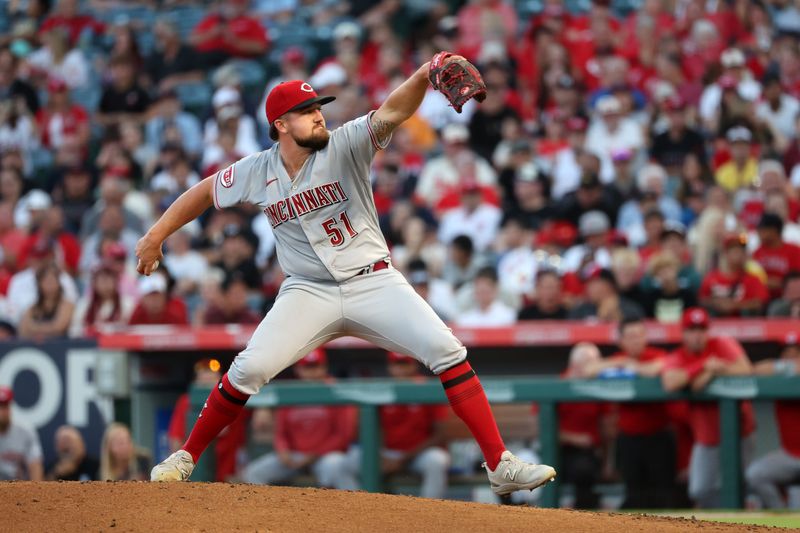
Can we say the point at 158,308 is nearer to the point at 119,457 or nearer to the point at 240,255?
the point at 240,255

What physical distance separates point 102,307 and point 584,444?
4.65 meters

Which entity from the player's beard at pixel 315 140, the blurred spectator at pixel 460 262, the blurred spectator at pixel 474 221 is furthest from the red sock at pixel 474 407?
the blurred spectator at pixel 474 221

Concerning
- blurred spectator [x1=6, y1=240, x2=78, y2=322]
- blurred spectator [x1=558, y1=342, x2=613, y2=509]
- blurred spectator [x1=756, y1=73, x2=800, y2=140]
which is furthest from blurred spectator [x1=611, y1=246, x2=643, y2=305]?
blurred spectator [x1=6, y1=240, x2=78, y2=322]

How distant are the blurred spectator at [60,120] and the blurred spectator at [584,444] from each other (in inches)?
317

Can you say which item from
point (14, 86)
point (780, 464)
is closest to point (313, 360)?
point (780, 464)

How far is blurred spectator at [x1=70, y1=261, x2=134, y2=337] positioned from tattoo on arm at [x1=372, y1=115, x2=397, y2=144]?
Answer: 238 inches

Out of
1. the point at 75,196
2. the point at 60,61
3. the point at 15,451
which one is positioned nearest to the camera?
the point at 15,451

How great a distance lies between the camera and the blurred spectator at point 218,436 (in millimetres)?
9188

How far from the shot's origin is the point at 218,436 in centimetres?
892

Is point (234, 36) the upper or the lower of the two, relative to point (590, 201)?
upper

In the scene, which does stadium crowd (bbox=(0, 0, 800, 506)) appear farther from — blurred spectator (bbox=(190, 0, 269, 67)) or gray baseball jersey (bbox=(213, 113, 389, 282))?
gray baseball jersey (bbox=(213, 113, 389, 282))

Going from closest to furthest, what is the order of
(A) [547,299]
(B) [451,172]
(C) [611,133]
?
(A) [547,299] → (C) [611,133] → (B) [451,172]

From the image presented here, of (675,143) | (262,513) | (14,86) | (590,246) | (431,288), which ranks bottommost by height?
(262,513)

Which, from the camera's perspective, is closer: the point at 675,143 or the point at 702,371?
the point at 702,371
